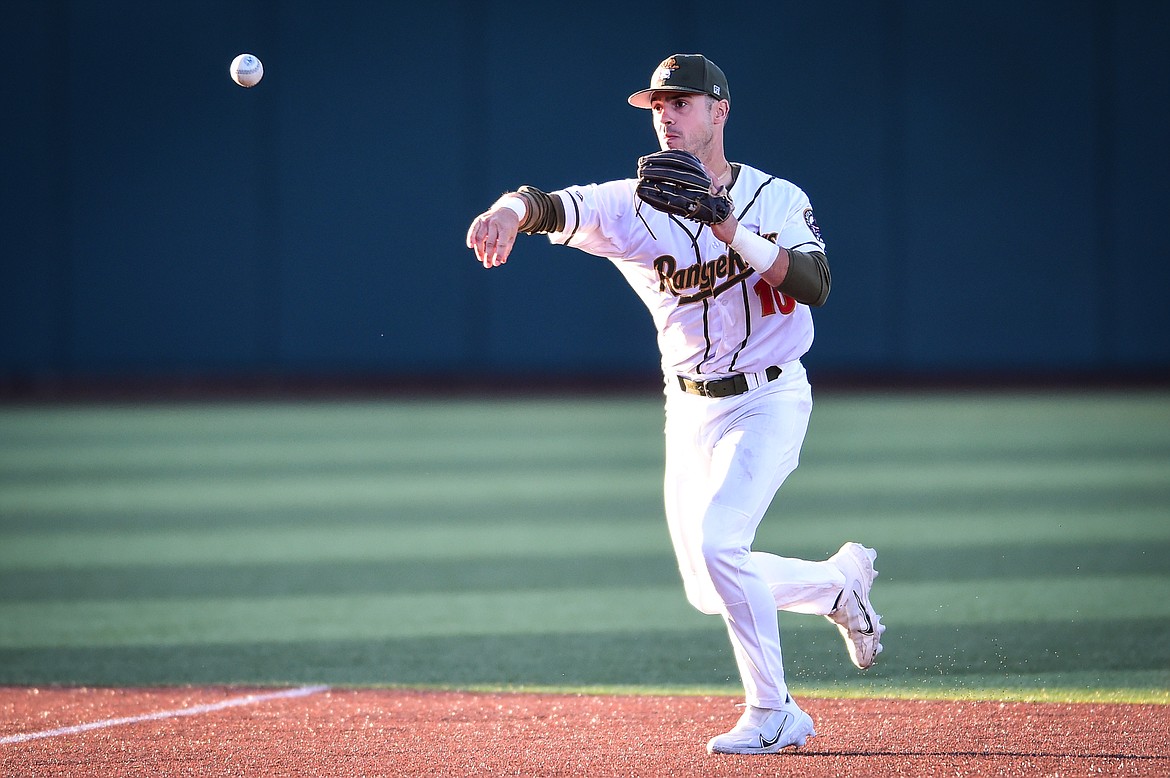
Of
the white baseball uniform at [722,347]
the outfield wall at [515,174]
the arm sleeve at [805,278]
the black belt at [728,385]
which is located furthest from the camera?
the outfield wall at [515,174]

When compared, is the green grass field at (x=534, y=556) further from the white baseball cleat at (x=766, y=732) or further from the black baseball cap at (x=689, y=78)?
the black baseball cap at (x=689, y=78)

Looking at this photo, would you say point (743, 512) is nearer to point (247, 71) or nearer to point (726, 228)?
point (726, 228)

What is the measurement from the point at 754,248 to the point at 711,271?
402mm

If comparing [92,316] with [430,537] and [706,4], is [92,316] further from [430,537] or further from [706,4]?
[430,537]

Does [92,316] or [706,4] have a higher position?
[706,4]

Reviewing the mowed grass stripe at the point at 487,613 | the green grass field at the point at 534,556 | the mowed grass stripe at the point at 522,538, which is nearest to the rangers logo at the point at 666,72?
the green grass field at the point at 534,556

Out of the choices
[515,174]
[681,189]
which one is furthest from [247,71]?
[515,174]

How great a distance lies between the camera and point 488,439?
591 inches

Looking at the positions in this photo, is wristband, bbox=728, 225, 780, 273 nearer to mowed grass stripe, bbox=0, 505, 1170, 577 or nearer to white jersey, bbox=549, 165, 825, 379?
white jersey, bbox=549, 165, 825, 379

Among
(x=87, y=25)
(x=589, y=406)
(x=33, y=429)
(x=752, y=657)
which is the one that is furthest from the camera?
(x=87, y=25)

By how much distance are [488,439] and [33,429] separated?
16.0 feet

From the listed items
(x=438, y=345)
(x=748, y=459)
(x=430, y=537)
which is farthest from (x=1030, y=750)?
(x=438, y=345)

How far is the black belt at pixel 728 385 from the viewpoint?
15.3 ft

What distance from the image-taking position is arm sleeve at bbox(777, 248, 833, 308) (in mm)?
4359
